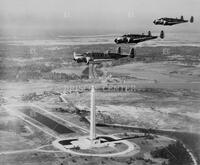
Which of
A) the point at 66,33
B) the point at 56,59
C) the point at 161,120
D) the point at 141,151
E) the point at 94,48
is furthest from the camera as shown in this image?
the point at 56,59

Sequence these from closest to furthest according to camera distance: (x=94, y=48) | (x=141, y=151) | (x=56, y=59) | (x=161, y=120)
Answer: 1. (x=141, y=151)
2. (x=161, y=120)
3. (x=94, y=48)
4. (x=56, y=59)

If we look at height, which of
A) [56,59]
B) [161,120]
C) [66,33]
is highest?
[66,33]

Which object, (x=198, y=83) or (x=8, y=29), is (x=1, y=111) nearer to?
(x=8, y=29)

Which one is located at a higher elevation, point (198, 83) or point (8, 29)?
point (8, 29)

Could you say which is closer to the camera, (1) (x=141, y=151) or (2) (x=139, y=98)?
(1) (x=141, y=151)

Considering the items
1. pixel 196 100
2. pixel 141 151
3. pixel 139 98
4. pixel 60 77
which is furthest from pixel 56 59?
pixel 141 151

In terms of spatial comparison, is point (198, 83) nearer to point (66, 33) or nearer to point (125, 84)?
point (125, 84)

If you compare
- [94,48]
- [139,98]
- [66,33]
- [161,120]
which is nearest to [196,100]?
[139,98]
